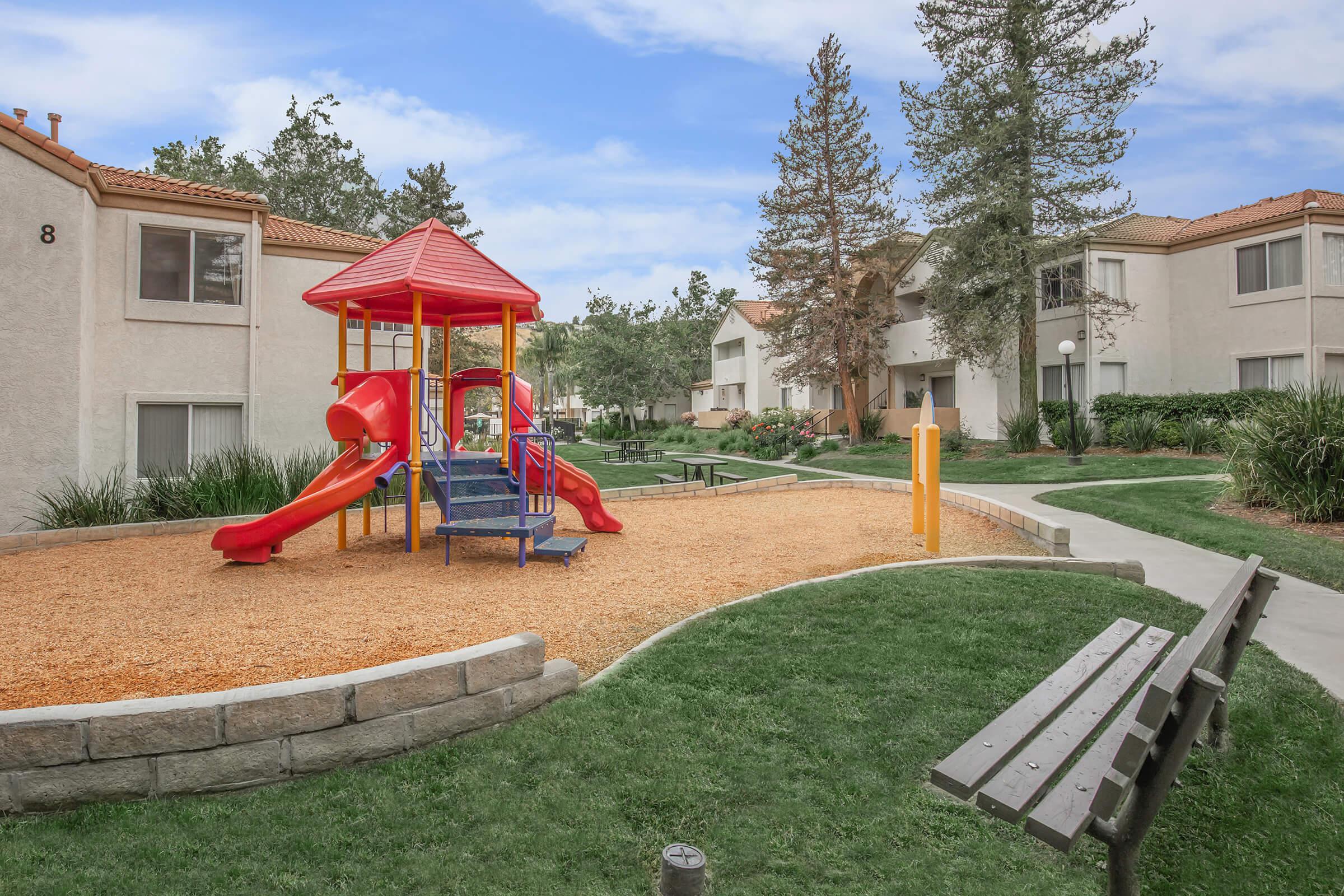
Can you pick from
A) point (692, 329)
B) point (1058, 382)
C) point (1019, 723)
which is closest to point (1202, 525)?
point (1019, 723)

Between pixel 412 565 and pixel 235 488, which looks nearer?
pixel 412 565

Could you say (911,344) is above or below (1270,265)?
below

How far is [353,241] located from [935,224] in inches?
734

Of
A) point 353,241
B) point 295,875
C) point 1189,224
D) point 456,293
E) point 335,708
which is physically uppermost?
point 1189,224

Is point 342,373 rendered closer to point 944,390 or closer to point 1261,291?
point 1261,291

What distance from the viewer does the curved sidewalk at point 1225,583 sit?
515cm

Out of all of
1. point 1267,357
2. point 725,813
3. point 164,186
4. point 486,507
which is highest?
point 164,186

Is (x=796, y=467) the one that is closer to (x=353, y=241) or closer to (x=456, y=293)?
(x=353, y=241)

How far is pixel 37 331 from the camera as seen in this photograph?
1147 centimetres

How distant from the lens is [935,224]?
25250 millimetres

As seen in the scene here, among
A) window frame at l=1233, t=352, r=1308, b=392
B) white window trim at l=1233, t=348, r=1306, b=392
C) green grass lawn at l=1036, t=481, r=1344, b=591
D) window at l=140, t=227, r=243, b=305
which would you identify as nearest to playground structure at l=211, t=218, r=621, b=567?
window at l=140, t=227, r=243, b=305

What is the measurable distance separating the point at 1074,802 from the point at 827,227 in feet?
94.5

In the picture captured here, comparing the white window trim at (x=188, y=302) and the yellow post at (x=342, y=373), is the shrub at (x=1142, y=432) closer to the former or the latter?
the yellow post at (x=342, y=373)

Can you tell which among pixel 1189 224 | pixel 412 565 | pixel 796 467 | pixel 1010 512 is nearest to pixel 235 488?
pixel 412 565
